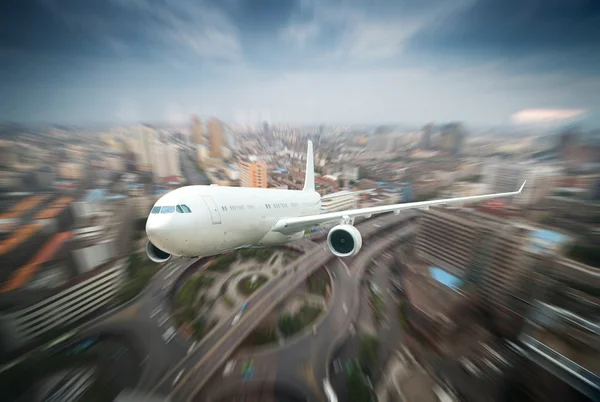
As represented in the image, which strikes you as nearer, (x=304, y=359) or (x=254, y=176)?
(x=304, y=359)

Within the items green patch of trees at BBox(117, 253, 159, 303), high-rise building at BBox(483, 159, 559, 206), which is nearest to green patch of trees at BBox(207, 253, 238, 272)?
green patch of trees at BBox(117, 253, 159, 303)

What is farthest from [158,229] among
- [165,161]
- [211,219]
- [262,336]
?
[165,161]

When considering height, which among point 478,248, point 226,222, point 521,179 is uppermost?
point 521,179

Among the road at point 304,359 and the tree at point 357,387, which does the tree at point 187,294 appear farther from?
the tree at point 357,387

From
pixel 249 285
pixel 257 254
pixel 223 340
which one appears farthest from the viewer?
pixel 257 254

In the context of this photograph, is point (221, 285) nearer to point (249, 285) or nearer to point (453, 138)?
point (249, 285)

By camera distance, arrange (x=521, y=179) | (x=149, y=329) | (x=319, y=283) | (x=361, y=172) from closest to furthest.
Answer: (x=149, y=329)
(x=319, y=283)
(x=521, y=179)
(x=361, y=172)

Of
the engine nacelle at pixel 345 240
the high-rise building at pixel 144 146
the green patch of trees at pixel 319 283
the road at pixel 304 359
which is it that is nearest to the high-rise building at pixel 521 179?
the road at pixel 304 359
